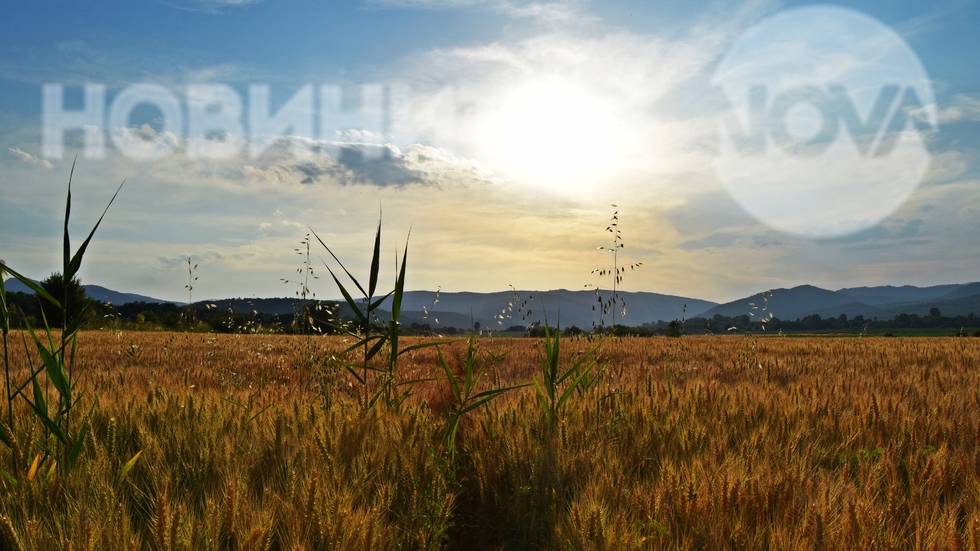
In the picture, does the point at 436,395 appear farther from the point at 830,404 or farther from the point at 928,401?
the point at 928,401

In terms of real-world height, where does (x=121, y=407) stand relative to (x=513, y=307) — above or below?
below

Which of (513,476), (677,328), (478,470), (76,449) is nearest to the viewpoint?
(76,449)

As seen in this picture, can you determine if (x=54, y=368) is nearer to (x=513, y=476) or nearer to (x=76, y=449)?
(x=76, y=449)

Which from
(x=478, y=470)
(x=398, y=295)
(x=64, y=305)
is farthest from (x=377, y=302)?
(x=64, y=305)

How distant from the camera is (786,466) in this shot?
93.4 inches

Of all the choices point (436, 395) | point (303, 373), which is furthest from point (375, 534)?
point (303, 373)

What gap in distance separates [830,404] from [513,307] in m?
4.25

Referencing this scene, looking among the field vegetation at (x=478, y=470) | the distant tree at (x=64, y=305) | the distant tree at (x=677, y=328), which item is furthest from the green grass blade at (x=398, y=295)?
the distant tree at (x=677, y=328)

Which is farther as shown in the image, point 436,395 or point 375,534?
point 436,395

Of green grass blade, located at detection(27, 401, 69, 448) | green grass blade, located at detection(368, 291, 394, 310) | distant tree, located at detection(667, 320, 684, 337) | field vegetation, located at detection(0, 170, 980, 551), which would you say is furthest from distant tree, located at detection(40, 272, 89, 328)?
distant tree, located at detection(667, 320, 684, 337)

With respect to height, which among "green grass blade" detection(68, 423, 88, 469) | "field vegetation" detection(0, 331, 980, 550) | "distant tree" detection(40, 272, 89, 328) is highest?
"distant tree" detection(40, 272, 89, 328)

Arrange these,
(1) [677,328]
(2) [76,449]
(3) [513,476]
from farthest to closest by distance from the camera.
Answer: (1) [677,328], (3) [513,476], (2) [76,449]

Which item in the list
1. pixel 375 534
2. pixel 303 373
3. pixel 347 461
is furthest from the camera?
pixel 303 373

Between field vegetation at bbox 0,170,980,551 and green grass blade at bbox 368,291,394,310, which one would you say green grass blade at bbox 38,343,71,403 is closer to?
field vegetation at bbox 0,170,980,551
